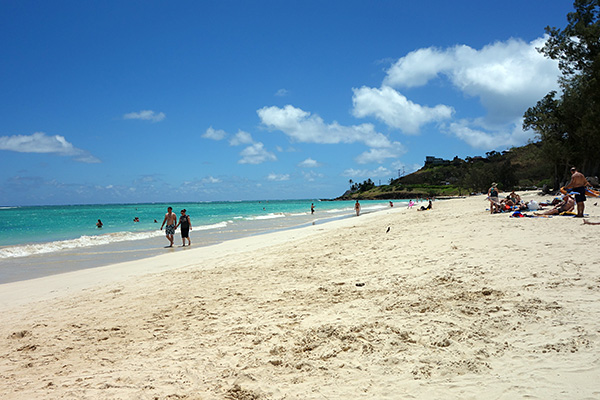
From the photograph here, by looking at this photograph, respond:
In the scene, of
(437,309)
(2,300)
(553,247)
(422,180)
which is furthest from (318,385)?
(422,180)

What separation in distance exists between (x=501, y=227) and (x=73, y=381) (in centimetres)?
1166

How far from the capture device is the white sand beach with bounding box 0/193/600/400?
11.5ft

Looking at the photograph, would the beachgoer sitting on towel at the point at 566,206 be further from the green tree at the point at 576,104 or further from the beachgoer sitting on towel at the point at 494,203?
the green tree at the point at 576,104

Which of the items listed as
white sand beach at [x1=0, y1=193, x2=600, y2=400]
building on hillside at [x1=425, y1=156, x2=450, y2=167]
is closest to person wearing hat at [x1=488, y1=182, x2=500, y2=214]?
white sand beach at [x1=0, y1=193, x2=600, y2=400]

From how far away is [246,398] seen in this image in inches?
135

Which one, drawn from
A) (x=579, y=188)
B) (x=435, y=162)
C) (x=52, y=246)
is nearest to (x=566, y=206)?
(x=579, y=188)

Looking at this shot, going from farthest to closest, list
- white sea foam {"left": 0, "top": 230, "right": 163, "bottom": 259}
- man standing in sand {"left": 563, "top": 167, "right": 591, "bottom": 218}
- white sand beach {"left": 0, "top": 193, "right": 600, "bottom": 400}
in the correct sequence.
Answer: white sea foam {"left": 0, "top": 230, "right": 163, "bottom": 259} < man standing in sand {"left": 563, "top": 167, "right": 591, "bottom": 218} < white sand beach {"left": 0, "top": 193, "right": 600, "bottom": 400}

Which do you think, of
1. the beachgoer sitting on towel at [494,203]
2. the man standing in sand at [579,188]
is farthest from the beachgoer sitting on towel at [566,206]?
the beachgoer sitting on towel at [494,203]

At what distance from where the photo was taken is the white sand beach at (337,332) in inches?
138

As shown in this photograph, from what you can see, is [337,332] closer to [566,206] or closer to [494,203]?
[566,206]

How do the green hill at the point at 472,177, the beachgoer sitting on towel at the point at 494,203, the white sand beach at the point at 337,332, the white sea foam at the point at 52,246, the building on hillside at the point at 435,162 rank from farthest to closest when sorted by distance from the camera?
1. the building on hillside at the point at 435,162
2. the green hill at the point at 472,177
3. the beachgoer sitting on towel at the point at 494,203
4. the white sea foam at the point at 52,246
5. the white sand beach at the point at 337,332

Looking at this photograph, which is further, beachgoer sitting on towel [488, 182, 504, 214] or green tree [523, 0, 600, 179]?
green tree [523, 0, 600, 179]

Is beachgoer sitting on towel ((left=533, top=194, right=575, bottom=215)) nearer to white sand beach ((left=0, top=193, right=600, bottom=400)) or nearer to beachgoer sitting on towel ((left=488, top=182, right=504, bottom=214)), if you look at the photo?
beachgoer sitting on towel ((left=488, top=182, right=504, bottom=214))

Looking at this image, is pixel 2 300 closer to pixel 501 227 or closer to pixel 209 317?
pixel 209 317
